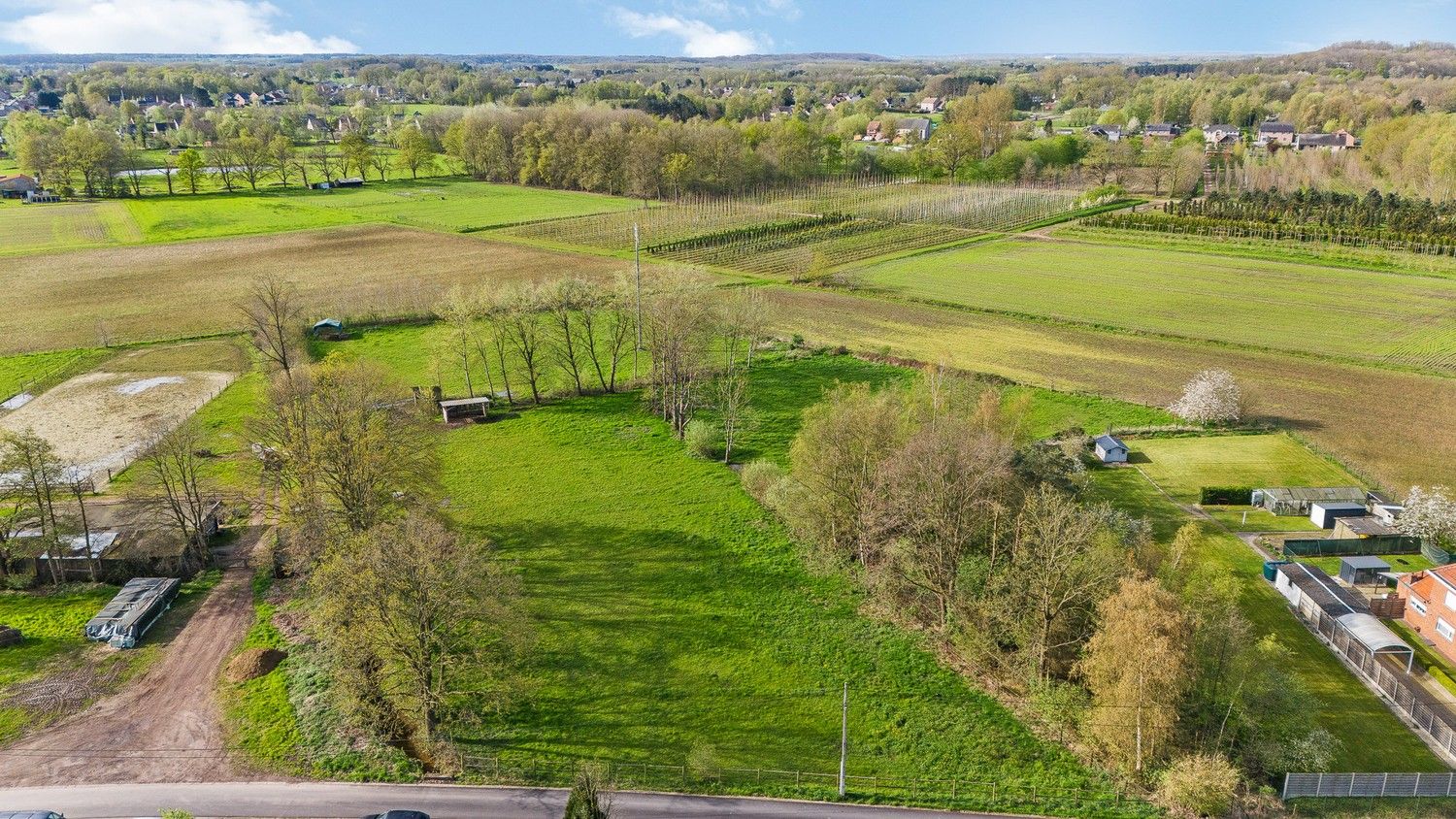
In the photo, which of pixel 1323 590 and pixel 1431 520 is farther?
pixel 1431 520

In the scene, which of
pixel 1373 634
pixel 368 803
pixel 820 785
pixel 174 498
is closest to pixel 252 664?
pixel 368 803

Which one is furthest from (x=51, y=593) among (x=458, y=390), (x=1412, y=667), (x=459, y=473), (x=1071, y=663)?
(x=1412, y=667)

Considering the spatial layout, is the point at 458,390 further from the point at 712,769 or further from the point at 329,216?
the point at 329,216

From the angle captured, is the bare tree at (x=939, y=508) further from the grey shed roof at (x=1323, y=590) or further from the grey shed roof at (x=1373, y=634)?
the grey shed roof at (x=1373, y=634)

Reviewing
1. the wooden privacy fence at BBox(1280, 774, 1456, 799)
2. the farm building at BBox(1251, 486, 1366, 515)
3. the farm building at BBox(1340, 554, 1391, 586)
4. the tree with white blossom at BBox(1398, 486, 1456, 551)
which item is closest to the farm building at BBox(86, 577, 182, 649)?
the wooden privacy fence at BBox(1280, 774, 1456, 799)

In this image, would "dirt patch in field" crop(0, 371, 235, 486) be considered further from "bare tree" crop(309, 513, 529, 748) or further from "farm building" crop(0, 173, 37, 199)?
"farm building" crop(0, 173, 37, 199)

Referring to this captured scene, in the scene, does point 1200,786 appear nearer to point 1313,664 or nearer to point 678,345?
point 1313,664
